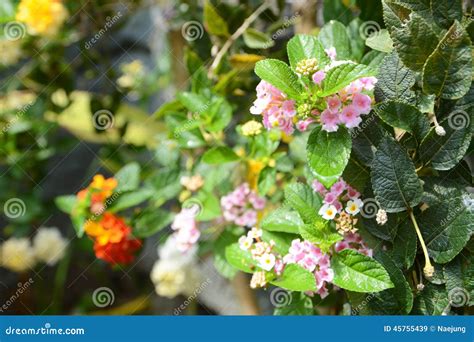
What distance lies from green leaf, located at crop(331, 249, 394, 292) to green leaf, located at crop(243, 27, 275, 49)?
0.58 meters

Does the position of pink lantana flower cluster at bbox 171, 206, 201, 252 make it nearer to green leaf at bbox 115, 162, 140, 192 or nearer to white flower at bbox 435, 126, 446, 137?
green leaf at bbox 115, 162, 140, 192

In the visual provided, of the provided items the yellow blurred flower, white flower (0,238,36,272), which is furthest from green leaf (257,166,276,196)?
white flower (0,238,36,272)

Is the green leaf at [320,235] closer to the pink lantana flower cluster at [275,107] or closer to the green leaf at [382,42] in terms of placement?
the pink lantana flower cluster at [275,107]

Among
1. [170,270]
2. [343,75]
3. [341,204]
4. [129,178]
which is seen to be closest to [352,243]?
[341,204]

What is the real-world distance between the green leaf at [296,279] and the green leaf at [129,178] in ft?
2.04

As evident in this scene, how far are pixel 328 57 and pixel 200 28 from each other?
636 mm

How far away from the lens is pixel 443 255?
101 centimetres

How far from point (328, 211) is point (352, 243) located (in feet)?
0.29

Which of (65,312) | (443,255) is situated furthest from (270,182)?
(65,312)

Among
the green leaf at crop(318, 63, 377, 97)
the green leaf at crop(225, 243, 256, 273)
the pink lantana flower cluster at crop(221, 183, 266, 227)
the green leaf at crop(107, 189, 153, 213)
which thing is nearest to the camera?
the green leaf at crop(318, 63, 377, 97)

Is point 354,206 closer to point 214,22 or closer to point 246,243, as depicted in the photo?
point 246,243

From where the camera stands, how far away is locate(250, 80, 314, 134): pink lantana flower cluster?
1.03 m

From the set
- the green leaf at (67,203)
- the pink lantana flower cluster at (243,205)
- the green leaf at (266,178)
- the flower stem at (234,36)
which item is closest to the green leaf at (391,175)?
the green leaf at (266,178)

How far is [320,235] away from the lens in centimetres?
104
